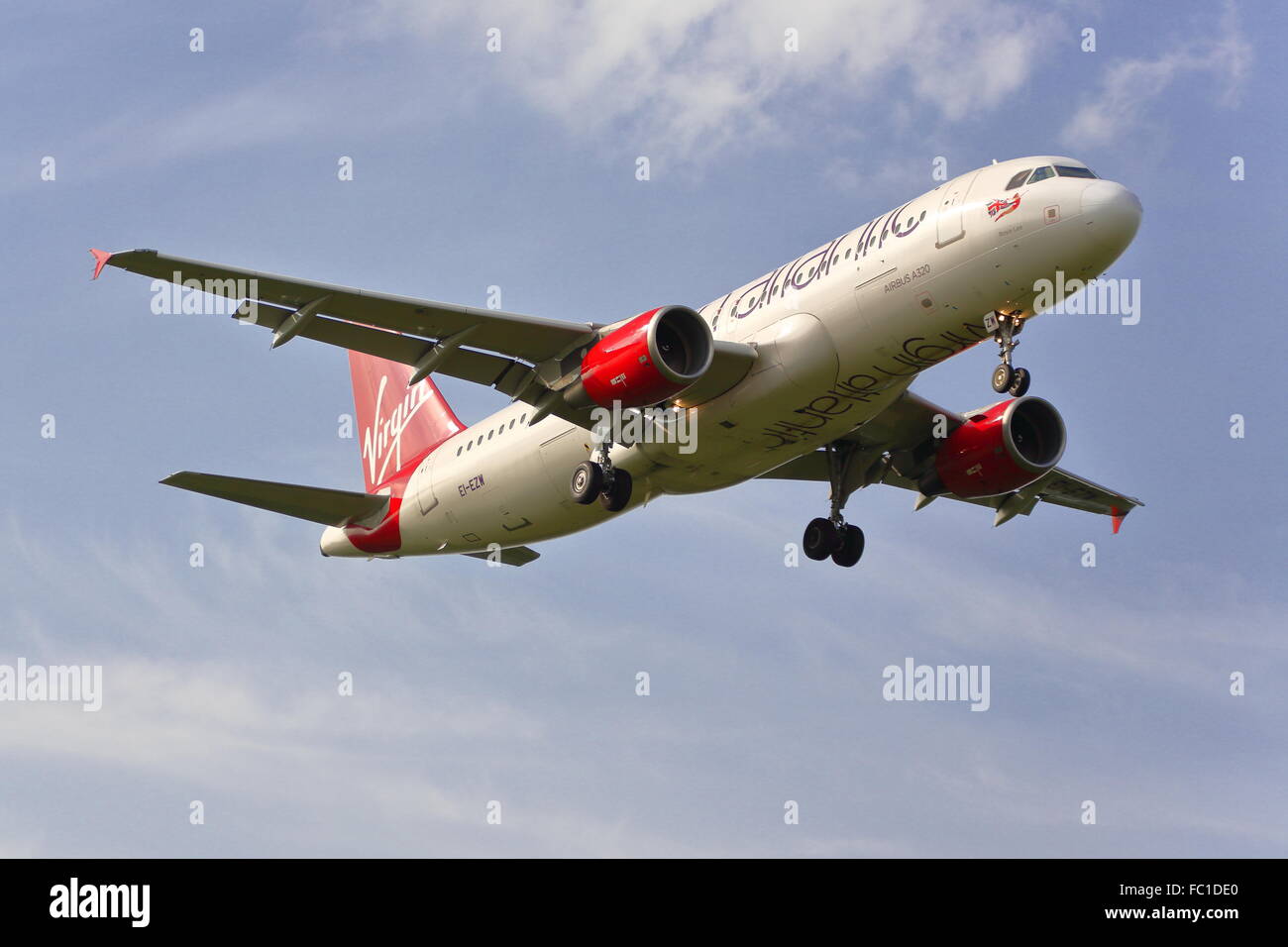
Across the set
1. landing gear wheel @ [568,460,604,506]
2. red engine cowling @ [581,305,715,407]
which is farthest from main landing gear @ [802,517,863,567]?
red engine cowling @ [581,305,715,407]

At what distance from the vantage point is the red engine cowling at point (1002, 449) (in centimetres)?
3484

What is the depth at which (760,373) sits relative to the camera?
1168 inches

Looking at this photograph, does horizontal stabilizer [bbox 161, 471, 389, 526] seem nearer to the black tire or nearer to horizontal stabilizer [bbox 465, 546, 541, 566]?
horizontal stabilizer [bbox 465, 546, 541, 566]

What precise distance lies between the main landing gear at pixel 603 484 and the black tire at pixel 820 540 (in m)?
5.80

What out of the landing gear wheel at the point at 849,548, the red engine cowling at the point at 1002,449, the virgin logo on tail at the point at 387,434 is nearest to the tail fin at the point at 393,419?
the virgin logo on tail at the point at 387,434

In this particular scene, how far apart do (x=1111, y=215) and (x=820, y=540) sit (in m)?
11.8

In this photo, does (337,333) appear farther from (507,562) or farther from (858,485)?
(858,485)

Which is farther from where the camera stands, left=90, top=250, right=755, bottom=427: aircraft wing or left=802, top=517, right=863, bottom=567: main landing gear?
left=802, top=517, right=863, bottom=567: main landing gear

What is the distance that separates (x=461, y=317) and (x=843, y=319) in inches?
307

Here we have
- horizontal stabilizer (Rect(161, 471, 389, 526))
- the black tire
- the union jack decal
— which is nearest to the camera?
the union jack decal

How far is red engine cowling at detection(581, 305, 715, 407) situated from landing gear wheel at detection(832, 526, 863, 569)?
8166 mm

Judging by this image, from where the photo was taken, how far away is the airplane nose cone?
26422mm

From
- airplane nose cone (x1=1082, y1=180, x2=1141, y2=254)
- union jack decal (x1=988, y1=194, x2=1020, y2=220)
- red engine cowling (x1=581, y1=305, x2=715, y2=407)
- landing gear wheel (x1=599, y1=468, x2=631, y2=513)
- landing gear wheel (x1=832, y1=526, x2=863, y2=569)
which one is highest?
union jack decal (x1=988, y1=194, x2=1020, y2=220)

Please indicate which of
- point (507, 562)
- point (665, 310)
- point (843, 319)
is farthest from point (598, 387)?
point (507, 562)
